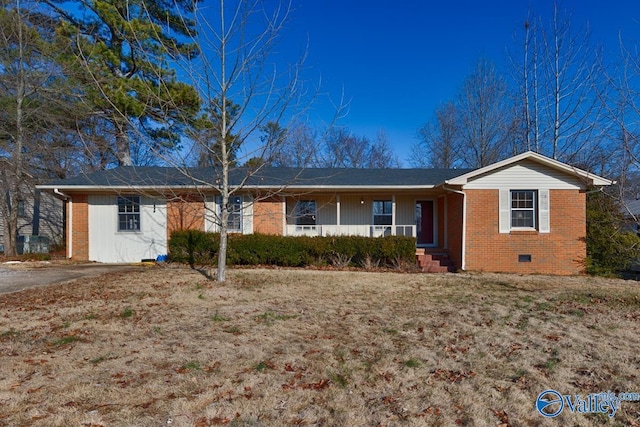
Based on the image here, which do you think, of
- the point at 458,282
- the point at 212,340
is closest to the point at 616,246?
the point at 458,282

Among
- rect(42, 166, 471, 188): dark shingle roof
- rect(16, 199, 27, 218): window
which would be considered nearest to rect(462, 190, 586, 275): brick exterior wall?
rect(42, 166, 471, 188): dark shingle roof

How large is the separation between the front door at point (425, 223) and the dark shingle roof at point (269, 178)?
1.13 m

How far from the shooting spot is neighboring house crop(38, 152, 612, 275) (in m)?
11.3

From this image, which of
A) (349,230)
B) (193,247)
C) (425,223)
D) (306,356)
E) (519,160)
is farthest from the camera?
(425,223)

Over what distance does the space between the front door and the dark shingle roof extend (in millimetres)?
1130

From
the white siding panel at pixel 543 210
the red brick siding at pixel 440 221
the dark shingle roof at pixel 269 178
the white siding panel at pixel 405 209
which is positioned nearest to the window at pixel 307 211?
the dark shingle roof at pixel 269 178

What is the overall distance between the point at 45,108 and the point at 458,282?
59.7 feet

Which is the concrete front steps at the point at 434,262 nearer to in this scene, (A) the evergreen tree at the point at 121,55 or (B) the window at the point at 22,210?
(A) the evergreen tree at the point at 121,55

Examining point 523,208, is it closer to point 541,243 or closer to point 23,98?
point 541,243

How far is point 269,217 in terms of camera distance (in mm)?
13250

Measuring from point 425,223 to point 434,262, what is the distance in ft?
10.1

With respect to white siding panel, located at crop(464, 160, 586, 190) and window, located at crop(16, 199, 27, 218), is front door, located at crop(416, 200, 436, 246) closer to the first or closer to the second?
white siding panel, located at crop(464, 160, 586, 190)

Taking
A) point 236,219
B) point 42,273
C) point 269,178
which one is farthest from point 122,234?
point 269,178

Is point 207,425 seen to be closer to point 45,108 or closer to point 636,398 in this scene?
point 636,398
